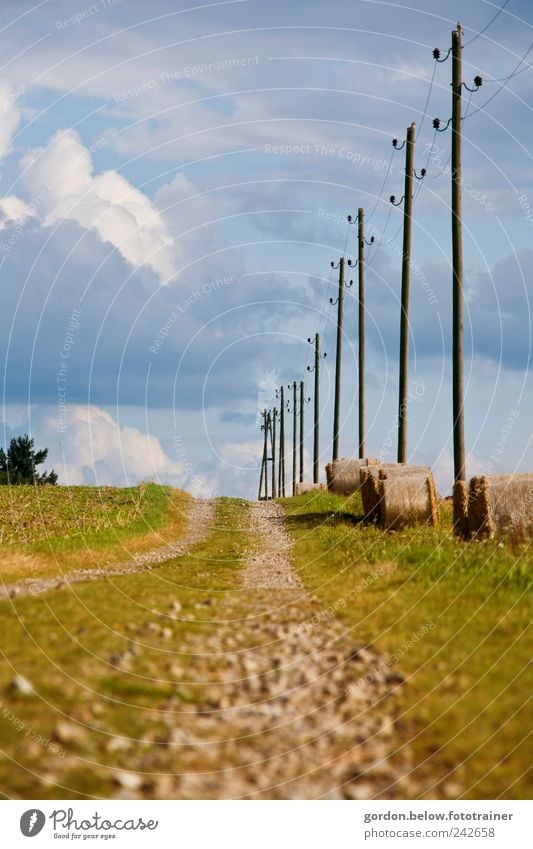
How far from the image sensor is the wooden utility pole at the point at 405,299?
129ft

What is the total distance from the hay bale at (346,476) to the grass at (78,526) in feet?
25.6

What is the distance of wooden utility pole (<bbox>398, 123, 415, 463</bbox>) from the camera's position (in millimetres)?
39219

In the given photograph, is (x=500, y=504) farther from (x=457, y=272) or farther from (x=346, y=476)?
(x=346, y=476)

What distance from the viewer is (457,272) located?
3064 centimetres

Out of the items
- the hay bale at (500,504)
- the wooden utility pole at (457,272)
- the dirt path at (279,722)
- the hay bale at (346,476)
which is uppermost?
the wooden utility pole at (457,272)

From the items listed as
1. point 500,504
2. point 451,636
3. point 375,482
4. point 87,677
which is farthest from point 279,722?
point 375,482

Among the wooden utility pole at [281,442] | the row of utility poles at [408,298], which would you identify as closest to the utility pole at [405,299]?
the row of utility poles at [408,298]

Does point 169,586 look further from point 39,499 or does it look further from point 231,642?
point 39,499

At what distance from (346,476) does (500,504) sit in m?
22.4

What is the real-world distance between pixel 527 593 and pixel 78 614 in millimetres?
7267

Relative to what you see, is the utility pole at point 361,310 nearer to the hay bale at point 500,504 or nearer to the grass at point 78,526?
the grass at point 78,526

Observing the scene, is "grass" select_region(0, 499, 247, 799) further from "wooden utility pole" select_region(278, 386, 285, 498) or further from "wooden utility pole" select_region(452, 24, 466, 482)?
"wooden utility pole" select_region(278, 386, 285, 498)

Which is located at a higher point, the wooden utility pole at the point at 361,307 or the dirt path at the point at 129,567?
the wooden utility pole at the point at 361,307

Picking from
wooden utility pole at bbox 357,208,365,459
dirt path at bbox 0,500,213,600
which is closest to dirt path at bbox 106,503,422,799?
dirt path at bbox 0,500,213,600
